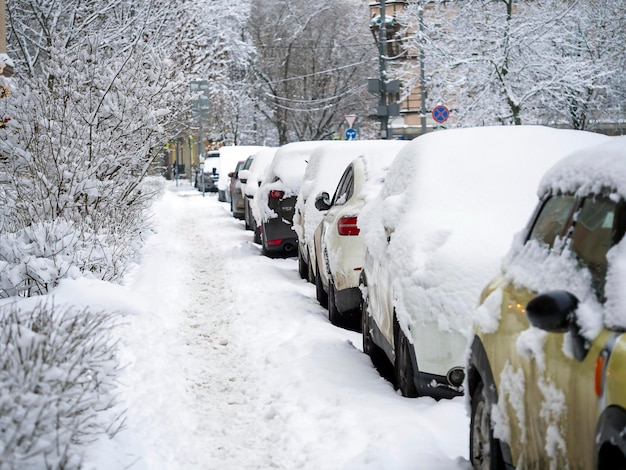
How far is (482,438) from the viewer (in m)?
4.84

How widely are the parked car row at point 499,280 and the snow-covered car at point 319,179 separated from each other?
0.95 meters


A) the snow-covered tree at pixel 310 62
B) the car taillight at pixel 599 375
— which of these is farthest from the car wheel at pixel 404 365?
the snow-covered tree at pixel 310 62

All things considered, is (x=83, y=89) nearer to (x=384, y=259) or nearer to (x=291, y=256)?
(x=291, y=256)

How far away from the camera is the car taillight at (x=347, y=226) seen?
371 inches

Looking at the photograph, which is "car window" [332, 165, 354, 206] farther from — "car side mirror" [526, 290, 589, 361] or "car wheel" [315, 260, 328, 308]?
"car side mirror" [526, 290, 589, 361]

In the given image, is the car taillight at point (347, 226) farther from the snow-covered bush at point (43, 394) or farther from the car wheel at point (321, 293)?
the snow-covered bush at point (43, 394)

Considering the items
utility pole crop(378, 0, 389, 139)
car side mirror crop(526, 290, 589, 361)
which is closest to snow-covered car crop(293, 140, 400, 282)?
car side mirror crop(526, 290, 589, 361)

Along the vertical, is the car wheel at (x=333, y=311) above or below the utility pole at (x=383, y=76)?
below

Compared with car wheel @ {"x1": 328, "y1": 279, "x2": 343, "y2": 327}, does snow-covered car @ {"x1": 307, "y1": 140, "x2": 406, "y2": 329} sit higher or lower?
higher

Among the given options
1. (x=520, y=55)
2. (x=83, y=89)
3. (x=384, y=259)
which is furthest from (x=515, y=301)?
(x=520, y=55)

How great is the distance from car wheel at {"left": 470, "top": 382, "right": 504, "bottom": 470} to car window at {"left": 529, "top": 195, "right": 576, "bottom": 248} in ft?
2.65

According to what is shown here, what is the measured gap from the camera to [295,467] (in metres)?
5.75

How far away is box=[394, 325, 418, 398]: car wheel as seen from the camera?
642 centimetres

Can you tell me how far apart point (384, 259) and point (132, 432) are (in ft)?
7.13
